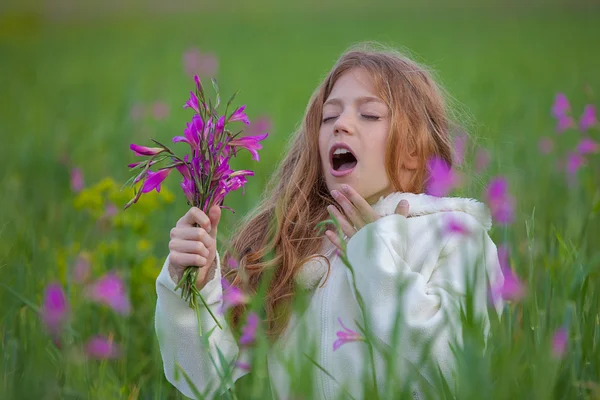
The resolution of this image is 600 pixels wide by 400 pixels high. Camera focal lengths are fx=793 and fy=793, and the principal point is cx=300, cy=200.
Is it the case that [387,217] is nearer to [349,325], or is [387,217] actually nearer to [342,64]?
[349,325]

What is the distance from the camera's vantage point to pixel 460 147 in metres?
2.30

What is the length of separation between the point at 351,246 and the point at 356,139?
0.98 feet

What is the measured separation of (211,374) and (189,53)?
281 cm

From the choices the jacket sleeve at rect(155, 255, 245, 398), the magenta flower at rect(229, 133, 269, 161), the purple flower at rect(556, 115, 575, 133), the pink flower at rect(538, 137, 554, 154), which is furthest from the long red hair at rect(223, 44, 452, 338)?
the pink flower at rect(538, 137, 554, 154)

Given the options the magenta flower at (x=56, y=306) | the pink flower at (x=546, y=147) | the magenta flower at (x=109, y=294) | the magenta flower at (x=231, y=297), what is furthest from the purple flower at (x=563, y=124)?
the magenta flower at (x=56, y=306)

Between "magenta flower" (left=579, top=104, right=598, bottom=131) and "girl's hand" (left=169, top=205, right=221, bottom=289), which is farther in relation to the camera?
"magenta flower" (left=579, top=104, right=598, bottom=131)

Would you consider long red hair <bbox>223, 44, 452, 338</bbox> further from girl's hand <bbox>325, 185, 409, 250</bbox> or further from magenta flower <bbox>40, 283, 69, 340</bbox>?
magenta flower <bbox>40, 283, 69, 340</bbox>

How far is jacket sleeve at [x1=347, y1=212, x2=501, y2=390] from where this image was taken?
162 cm

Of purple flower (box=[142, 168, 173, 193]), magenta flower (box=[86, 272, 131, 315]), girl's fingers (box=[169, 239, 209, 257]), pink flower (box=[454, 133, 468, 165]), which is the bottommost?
magenta flower (box=[86, 272, 131, 315])

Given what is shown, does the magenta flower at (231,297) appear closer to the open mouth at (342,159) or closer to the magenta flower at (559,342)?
the open mouth at (342,159)

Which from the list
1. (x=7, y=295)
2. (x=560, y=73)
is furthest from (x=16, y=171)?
(x=560, y=73)

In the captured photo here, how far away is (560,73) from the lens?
8945 mm

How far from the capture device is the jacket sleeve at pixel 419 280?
5.31ft

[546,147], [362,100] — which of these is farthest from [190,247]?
[546,147]
